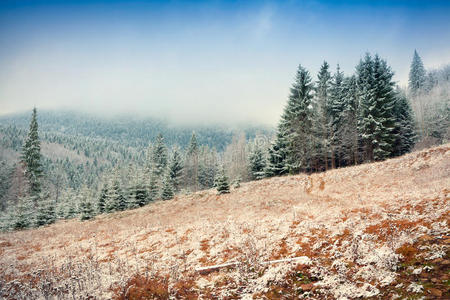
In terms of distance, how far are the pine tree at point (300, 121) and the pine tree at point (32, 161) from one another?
139ft

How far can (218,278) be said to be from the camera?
739 centimetres

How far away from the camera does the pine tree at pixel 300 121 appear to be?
32.6 metres

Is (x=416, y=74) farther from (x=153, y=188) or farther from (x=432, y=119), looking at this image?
(x=153, y=188)

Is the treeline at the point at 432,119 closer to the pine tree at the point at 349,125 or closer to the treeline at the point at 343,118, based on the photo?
the treeline at the point at 343,118

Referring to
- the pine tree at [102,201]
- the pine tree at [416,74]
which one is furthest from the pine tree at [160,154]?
the pine tree at [416,74]

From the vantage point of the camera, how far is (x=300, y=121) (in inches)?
1294

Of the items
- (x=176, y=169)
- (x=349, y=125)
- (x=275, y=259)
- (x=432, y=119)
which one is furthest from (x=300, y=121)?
(x=432, y=119)

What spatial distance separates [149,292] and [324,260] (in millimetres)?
5679

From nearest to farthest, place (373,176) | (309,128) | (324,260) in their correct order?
(324,260) < (373,176) < (309,128)

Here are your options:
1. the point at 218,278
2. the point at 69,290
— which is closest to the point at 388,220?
the point at 218,278

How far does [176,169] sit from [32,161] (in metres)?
28.2

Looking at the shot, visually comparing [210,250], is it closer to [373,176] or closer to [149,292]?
[149,292]

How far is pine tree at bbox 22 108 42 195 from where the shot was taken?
1479 inches

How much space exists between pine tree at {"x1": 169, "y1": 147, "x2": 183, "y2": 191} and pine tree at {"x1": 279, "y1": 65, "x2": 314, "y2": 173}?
3110cm
